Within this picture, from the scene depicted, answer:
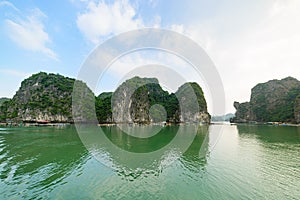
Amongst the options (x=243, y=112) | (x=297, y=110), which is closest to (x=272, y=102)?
(x=243, y=112)

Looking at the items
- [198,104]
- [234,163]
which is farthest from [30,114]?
[198,104]

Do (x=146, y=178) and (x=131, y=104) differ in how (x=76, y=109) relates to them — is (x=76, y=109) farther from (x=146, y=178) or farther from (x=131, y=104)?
(x=146, y=178)

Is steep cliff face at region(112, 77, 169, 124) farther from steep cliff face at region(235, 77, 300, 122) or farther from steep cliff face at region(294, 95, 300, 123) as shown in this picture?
steep cliff face at region(294, 95, 300, 123)

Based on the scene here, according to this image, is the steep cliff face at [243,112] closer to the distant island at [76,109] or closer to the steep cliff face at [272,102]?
the steep cliff face at [272,102]

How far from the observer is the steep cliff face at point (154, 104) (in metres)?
116

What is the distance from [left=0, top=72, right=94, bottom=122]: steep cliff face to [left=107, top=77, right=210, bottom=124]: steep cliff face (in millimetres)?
27868

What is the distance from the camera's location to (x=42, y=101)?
4031 inches

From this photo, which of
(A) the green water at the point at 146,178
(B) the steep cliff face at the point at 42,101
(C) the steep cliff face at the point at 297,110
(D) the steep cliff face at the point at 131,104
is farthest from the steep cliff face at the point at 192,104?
(A) the green water at the point at 146,178

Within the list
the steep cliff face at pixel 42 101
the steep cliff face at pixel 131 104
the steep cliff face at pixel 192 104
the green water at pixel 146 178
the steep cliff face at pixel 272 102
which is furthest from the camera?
the steep cliff face at pixel 192 104

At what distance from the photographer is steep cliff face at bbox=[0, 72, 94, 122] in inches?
3848

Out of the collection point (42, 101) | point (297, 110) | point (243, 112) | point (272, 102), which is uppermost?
point (272, 102)

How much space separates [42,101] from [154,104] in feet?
263

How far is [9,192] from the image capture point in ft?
38.1

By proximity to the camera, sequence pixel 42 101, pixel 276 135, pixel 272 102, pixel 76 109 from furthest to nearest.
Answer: pixel 272 102 < pixel 76 109 < pixel 42 101 < pixel 276 135
